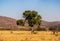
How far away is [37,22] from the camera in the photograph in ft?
367

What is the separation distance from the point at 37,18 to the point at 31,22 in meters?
4.57

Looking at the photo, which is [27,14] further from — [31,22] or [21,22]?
[21,22]

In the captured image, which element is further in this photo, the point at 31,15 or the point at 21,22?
the point at 21,22

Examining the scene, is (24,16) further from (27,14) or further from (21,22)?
(21,22)

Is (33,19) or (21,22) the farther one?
(21,22)

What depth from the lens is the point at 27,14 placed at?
365 ft

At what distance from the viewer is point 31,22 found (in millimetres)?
110938

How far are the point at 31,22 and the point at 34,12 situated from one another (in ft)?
22.4

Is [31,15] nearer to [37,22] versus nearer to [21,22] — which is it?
[37,22]

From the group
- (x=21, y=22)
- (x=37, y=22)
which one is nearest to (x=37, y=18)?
(x=37, y=22)

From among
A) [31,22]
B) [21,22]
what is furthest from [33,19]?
Result: [21,22]

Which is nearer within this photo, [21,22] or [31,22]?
[31,22]

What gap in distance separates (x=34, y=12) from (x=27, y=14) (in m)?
5.01

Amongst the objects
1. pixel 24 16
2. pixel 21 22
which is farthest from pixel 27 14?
pixel 21 22
